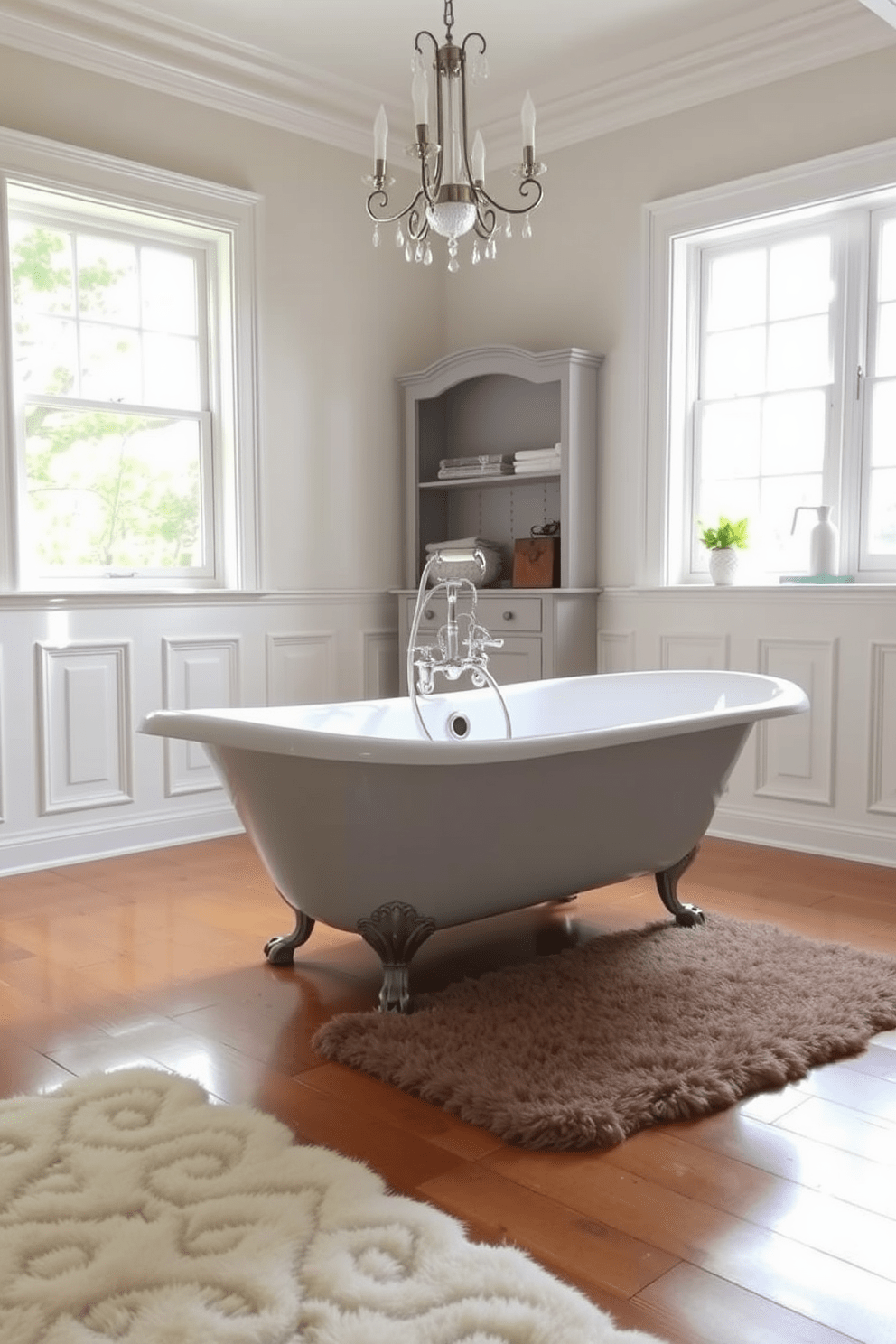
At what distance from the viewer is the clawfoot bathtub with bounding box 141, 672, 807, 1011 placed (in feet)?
7.91

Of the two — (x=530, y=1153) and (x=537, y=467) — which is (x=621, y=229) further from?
(x=530, y=1153)

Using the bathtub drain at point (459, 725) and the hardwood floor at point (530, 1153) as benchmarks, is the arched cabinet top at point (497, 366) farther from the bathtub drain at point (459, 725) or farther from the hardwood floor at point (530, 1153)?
the hardwood floor at point (530, 1153)

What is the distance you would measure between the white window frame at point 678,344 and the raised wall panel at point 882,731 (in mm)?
309

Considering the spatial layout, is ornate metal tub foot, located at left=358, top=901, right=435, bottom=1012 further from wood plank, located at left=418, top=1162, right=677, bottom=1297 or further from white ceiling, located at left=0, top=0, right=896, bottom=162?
white ceiling, located at left=0, top=0, right=896, bottom=162

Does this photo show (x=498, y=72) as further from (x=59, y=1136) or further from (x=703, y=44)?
(x=59, y=1136)

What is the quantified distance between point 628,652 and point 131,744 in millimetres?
1919

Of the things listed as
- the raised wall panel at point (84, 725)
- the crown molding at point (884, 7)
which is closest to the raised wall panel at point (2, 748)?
the raised wall panel at point (84, 725)

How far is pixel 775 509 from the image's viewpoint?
4.34 metres

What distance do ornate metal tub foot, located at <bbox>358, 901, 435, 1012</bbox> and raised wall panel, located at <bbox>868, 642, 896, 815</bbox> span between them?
2.05m

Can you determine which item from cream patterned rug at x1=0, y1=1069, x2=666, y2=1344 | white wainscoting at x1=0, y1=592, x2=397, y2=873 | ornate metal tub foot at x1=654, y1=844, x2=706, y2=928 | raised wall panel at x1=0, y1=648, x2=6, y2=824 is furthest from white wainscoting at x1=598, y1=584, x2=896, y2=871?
cream patterned rug at x1=0, y1=1069, x2=666, y2=1344

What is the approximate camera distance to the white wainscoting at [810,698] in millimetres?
3918

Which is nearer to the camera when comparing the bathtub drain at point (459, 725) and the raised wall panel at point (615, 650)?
the bathtub drain at point (459, 725)

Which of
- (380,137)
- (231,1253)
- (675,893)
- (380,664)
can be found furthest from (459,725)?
(231,1253)

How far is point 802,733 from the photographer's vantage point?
4.12m
